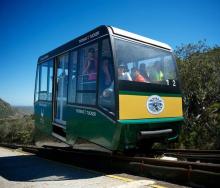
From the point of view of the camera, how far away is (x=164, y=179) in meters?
6.03

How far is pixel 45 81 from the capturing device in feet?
34.6

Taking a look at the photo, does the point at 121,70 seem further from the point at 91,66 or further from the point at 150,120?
the point at 150,120

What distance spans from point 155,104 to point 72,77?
253 centimetres

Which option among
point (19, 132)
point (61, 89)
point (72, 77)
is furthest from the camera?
point (19, 132)

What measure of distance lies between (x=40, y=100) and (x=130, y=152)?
15.7ft

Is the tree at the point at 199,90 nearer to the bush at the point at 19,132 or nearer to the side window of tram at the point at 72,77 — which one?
the side window of tram at the point at 72,77

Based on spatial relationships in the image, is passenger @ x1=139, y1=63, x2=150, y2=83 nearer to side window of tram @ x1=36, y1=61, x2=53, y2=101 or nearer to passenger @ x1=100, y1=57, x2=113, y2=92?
passenger @ x1=100, y1=57, x2=113, y2=92

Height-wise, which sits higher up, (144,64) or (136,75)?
(144,64)

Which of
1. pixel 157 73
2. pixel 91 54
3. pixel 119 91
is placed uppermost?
pixel 91 54

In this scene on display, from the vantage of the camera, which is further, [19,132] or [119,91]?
[19,132]

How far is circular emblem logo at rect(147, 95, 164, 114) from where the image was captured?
270 inches

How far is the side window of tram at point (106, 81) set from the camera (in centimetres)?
A: 639

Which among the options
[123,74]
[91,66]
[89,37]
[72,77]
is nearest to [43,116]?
[72,77]

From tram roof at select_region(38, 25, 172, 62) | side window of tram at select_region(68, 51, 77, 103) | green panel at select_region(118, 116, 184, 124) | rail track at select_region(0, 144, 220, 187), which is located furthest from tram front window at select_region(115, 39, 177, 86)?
rail track at select_region(0, 144, 220, 187)
